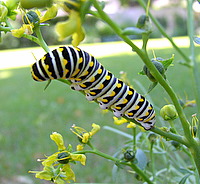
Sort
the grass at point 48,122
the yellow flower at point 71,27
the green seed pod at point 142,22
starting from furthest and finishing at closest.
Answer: the grass at point 48,122
the green seed pod at point 142,22
the yellow flower at point 71,27

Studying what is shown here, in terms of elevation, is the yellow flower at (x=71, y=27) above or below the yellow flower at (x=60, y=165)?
above

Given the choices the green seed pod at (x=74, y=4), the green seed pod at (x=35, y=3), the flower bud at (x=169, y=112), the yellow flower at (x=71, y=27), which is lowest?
the flower bud at (x=169, y=112)

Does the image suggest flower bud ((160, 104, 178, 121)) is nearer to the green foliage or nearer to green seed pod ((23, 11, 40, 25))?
the green foliage

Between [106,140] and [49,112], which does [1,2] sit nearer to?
[106,140]

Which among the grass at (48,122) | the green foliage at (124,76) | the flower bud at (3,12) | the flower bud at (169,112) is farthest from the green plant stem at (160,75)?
the grass at (48,122)

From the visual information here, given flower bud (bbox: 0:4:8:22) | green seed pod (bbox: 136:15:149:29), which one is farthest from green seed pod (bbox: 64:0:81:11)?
flower bud (bbox: 0:4:8:22)

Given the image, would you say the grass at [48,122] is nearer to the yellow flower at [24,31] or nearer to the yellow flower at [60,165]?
the yellow flower at [60,165]

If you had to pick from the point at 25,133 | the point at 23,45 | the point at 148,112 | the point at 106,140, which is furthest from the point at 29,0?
the point at 23,45

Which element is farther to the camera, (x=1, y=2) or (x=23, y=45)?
(x=23, y=45)

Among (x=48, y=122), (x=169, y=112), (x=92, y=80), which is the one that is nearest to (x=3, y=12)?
(x=92, y=80)
